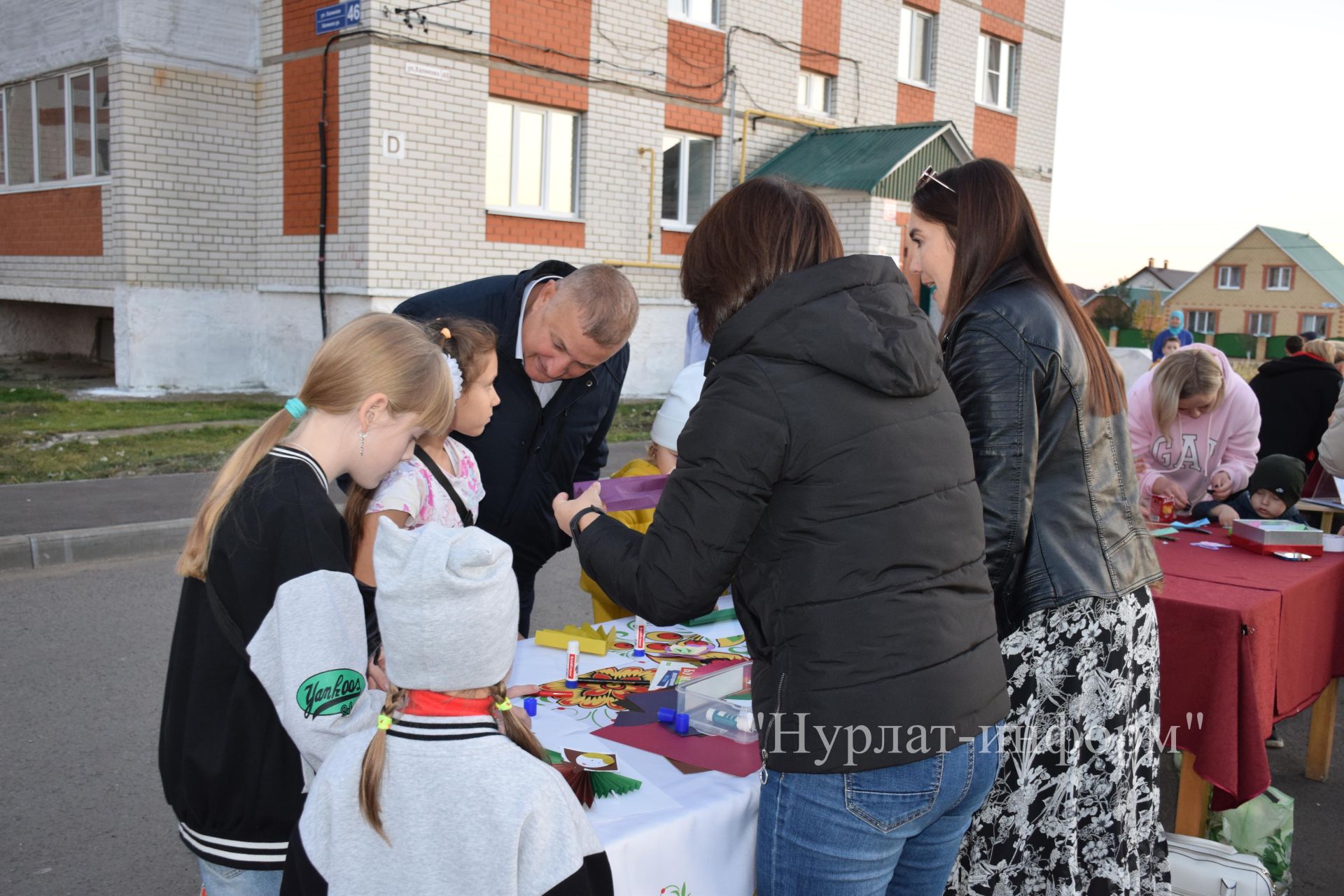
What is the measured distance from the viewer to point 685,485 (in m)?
1.67

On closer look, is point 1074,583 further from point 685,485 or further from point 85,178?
point 85,178

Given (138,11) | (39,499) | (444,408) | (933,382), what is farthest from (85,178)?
(933,382)

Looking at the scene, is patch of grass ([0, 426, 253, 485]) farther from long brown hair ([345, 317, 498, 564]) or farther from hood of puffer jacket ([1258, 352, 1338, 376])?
hood of puffer jacket ([1258, 352, 1338, 376])

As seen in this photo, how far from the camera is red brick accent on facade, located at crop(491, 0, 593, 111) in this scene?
12.9 m

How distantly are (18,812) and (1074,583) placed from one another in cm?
329

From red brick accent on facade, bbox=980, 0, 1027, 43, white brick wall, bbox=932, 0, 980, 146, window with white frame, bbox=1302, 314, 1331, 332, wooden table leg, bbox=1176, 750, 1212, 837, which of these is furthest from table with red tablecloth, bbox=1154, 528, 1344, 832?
window with white frame, bbox=1302, 314, 1331, 332

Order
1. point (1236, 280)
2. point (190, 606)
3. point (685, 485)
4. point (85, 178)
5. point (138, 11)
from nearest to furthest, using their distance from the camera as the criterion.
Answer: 1. point (685, 485)
2. point (190, 606)
3. point (138, 11)
4. point (85, 178)
5. point (1236, 280)

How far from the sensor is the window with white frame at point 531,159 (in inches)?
527

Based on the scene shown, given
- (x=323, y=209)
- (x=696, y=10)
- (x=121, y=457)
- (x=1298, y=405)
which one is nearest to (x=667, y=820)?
(x=1298, y=405)

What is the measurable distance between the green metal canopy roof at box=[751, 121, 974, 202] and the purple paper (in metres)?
12.5

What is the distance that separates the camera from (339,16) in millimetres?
11922

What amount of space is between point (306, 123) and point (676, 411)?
10.8 m

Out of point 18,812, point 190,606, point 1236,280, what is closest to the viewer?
point 190,606

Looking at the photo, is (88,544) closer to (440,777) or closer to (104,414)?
(104,414)
